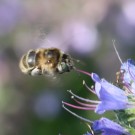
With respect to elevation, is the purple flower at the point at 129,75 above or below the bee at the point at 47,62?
below

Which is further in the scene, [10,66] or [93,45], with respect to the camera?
[93,45]

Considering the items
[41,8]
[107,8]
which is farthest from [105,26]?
[41,8]

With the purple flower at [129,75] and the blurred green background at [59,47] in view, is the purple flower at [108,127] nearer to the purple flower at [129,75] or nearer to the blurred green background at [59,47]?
the purple flower at [129,75]

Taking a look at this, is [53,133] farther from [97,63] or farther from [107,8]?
[107,8]

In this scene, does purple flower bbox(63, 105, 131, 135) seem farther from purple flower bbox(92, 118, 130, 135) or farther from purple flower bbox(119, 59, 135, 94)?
purple flower bbox(119, 59, 135, 94)

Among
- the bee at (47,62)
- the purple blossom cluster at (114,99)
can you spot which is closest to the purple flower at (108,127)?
the purple blossom cluster at (114,99)

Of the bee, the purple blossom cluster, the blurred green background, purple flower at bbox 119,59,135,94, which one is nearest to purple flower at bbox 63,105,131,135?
the purple blossom cluster
